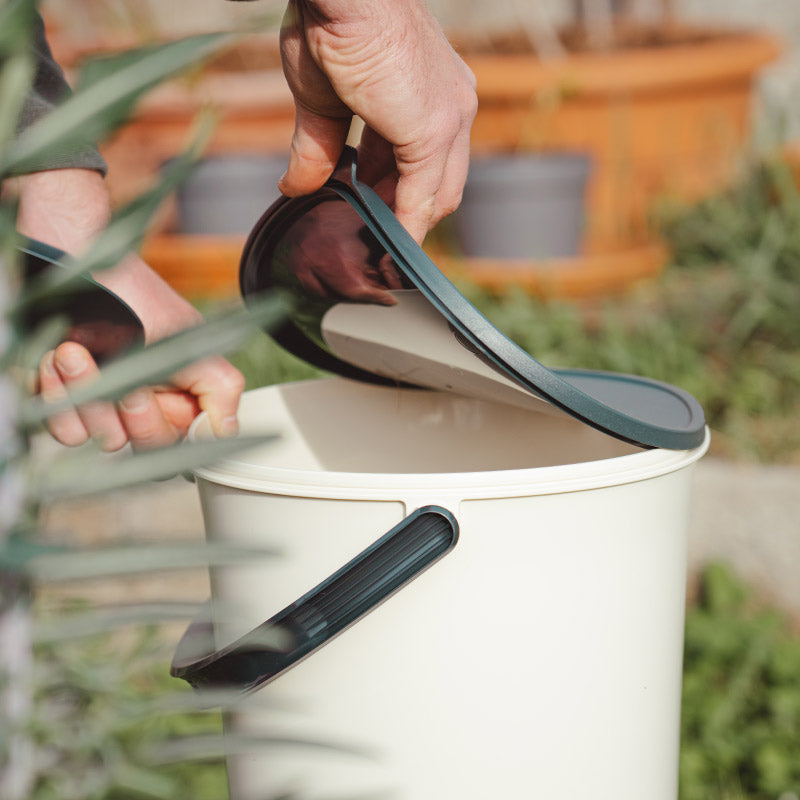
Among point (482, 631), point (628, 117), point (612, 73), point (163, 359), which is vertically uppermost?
point (163, 359)

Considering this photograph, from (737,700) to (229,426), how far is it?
3.35 ft

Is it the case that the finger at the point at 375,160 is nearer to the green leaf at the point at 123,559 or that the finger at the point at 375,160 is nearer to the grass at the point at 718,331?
the green leaf at the point at 123,559

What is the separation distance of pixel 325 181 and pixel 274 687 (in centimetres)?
46

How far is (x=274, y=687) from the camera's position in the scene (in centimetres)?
94

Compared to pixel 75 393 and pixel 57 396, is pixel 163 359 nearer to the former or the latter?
pixel 75 393

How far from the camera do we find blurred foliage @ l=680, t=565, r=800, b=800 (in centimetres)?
151

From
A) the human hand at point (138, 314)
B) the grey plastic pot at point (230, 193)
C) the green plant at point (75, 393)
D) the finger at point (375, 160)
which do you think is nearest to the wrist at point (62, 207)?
the human hand at point (138, 314)

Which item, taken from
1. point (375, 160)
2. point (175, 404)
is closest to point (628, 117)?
point (375, 160)

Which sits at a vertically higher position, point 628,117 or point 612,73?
point 612,73

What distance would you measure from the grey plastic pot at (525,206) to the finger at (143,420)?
66.2 inches

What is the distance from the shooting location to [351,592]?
83 centimetres

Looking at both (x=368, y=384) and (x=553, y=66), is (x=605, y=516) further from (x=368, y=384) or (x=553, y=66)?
(x=553, y=66)

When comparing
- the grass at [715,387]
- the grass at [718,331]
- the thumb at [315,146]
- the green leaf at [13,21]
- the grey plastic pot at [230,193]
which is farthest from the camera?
the grey plastic pot at [230,193]

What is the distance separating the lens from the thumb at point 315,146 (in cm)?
93
